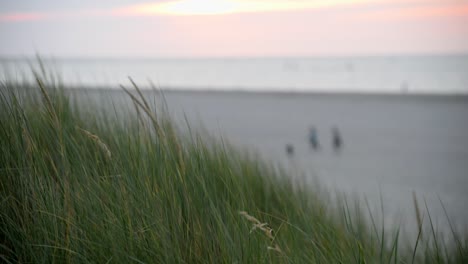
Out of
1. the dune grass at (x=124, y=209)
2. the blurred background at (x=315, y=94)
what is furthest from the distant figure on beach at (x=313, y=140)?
the dune grass at (x=124, y=209)

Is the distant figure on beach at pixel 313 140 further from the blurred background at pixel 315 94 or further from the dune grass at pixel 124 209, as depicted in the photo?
the dune grass at pixel 124 209

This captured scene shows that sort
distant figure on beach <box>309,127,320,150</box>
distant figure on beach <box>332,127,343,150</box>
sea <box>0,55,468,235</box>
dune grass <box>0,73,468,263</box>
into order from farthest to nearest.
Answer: distant figure on beach <box>332,127,343,150</box>, distant figure on beach <box>309,127,320,150</box>, sea <box>0,55,468,235</box>, dune grass <box>0,73,468,263</box>

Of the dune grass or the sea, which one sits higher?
the dune grass

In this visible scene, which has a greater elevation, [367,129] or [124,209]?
[124,209]

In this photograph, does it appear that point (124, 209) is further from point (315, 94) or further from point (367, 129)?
point (315, 94)

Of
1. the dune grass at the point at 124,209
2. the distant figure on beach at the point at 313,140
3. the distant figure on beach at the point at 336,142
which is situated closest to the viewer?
the dune grass at the point at 124,209

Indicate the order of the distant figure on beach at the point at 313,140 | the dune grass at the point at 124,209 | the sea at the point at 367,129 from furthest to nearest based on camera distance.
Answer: the distant figure on beach at the point at 313,140 → the sea at the point at 367,129 → the dune grass at the point at 124,209

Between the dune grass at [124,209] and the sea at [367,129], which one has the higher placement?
the dune grass at [124,209]

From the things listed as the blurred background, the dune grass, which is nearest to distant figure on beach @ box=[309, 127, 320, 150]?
the blurred background

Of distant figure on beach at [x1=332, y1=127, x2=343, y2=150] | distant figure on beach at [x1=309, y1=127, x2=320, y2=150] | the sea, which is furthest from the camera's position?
distant figure on beach at [x1=332, y1=127, x2=343, y2=150]

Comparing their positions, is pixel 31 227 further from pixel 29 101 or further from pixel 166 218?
pixel 29 101

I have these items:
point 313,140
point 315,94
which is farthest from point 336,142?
point 315,94

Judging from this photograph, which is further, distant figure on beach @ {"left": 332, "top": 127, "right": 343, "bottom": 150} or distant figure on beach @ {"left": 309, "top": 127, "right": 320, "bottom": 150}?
distant figure on beach @ {"left": 332, "top": 127, "right": 343, "bottom": 150}

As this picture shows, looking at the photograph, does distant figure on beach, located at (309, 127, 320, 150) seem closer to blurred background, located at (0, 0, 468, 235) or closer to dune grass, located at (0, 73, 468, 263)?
blurred background, located at (0, 0, 468, 235)
